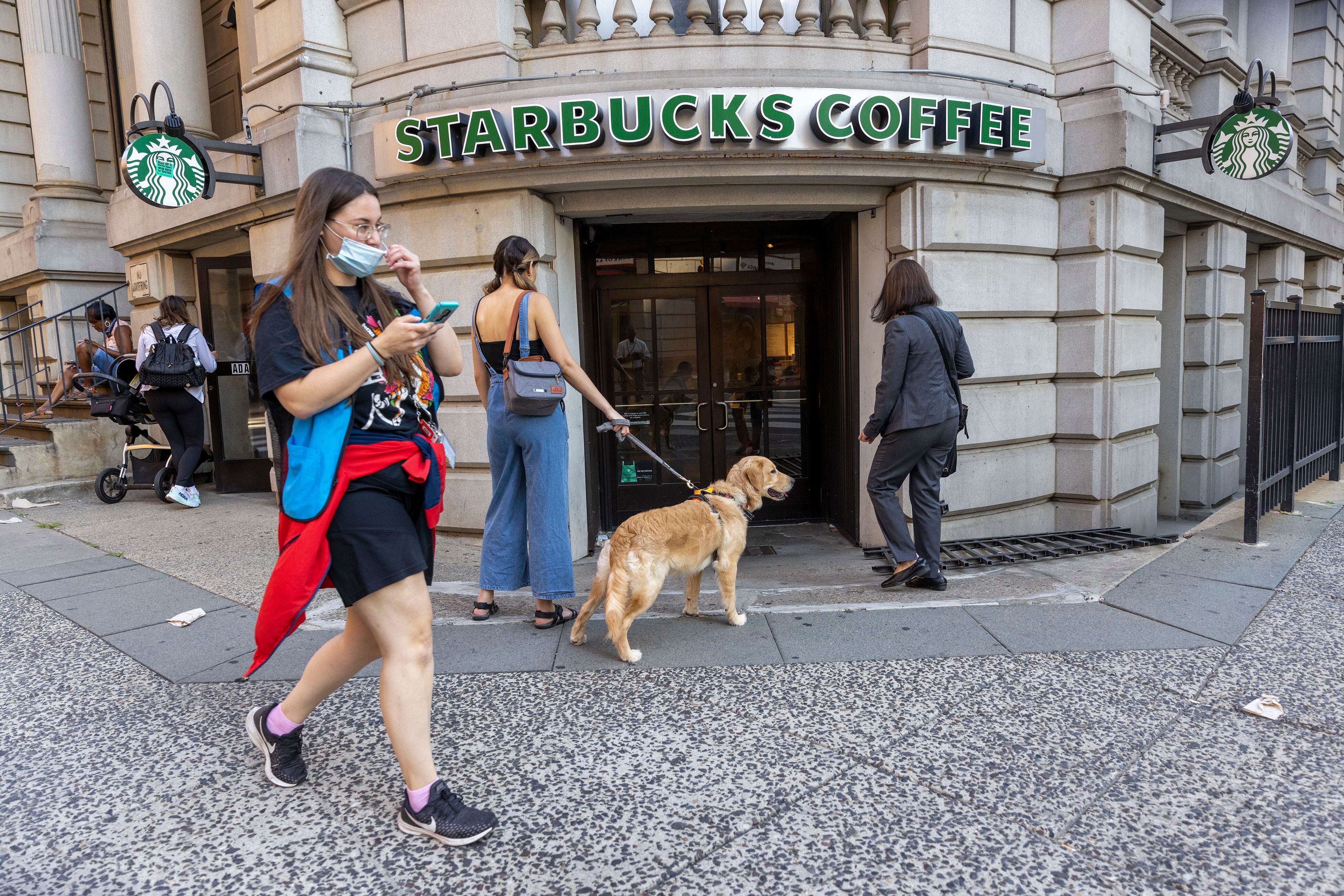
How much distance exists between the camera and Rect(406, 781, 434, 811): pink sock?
8.00 feet

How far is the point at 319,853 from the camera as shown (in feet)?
7.98

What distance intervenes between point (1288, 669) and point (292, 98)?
309 inches

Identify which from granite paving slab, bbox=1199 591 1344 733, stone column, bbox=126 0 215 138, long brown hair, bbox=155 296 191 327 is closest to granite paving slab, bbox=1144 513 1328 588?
granite paving slab, bbox=1199 591 1344 733

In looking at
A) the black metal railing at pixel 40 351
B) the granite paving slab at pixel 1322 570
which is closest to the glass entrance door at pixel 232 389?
the black metal railing at pixel 40 351

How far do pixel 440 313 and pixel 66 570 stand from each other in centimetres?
526

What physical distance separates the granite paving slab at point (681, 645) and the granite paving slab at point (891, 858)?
128 cm

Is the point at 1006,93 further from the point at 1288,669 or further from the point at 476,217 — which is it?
the point at 1288,669

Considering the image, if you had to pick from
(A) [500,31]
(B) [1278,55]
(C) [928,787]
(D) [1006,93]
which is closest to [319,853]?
(C) [928,787]

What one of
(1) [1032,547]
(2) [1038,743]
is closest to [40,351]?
(1) [1032,547]

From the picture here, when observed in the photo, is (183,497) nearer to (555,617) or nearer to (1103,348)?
(555,617)

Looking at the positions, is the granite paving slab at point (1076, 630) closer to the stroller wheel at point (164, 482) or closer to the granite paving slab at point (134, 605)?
the granite paving slab at point (134, 605)

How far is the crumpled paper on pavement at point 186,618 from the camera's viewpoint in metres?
4.48

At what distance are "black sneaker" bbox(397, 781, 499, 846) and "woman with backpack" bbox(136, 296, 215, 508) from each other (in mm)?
6800

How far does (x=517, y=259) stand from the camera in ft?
13.7
